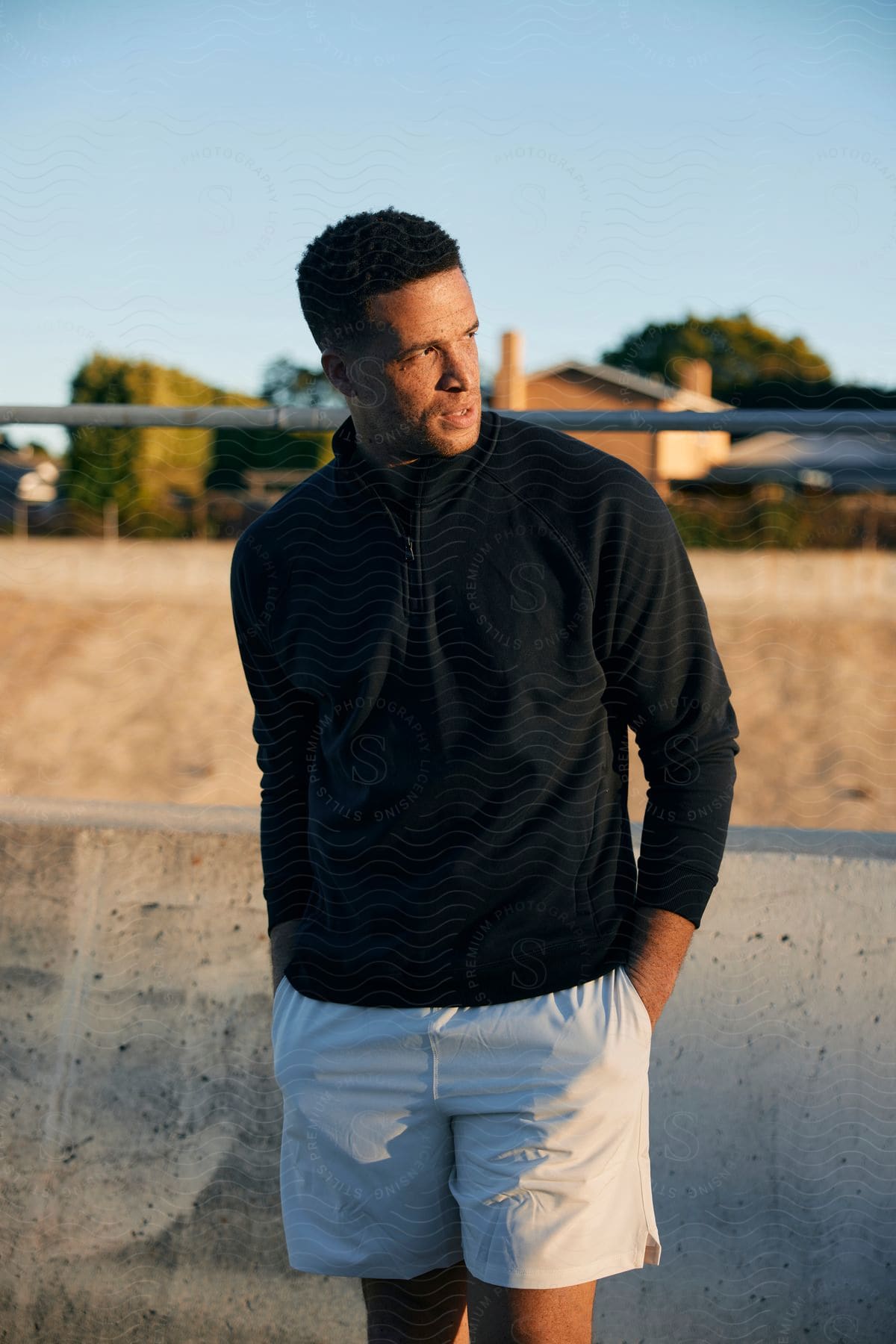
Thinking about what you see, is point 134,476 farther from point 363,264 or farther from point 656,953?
point 656,953

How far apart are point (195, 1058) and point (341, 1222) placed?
749 mm

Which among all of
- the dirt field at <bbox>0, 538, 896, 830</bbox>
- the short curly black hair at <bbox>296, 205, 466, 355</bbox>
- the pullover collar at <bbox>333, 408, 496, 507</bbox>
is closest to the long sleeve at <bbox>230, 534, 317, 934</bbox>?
the pullover collar at <bbox>333, 408, 496, 507</bbox>

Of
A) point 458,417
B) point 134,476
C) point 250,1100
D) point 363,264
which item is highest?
point 363,264

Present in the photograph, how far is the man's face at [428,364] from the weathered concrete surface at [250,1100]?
3.35 feet

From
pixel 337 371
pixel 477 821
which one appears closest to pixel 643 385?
pixel 337 371

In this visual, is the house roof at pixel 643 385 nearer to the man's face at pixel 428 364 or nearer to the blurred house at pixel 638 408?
the blurred house at pixel 638 408

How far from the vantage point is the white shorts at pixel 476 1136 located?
156 cm

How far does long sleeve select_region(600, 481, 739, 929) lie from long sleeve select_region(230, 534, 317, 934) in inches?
19.4

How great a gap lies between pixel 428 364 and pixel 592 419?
2.15ft

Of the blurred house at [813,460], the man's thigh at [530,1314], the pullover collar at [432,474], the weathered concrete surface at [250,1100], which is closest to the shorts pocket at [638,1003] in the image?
the man's thigh at [530,1314]

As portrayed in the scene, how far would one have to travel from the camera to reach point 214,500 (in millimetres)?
5395

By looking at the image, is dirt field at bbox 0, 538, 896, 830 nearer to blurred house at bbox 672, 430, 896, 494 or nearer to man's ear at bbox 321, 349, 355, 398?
blurred house at bbox 672, 430, 896, 494

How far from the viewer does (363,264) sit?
A: 1675mm

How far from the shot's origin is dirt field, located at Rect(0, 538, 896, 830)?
10336mm
